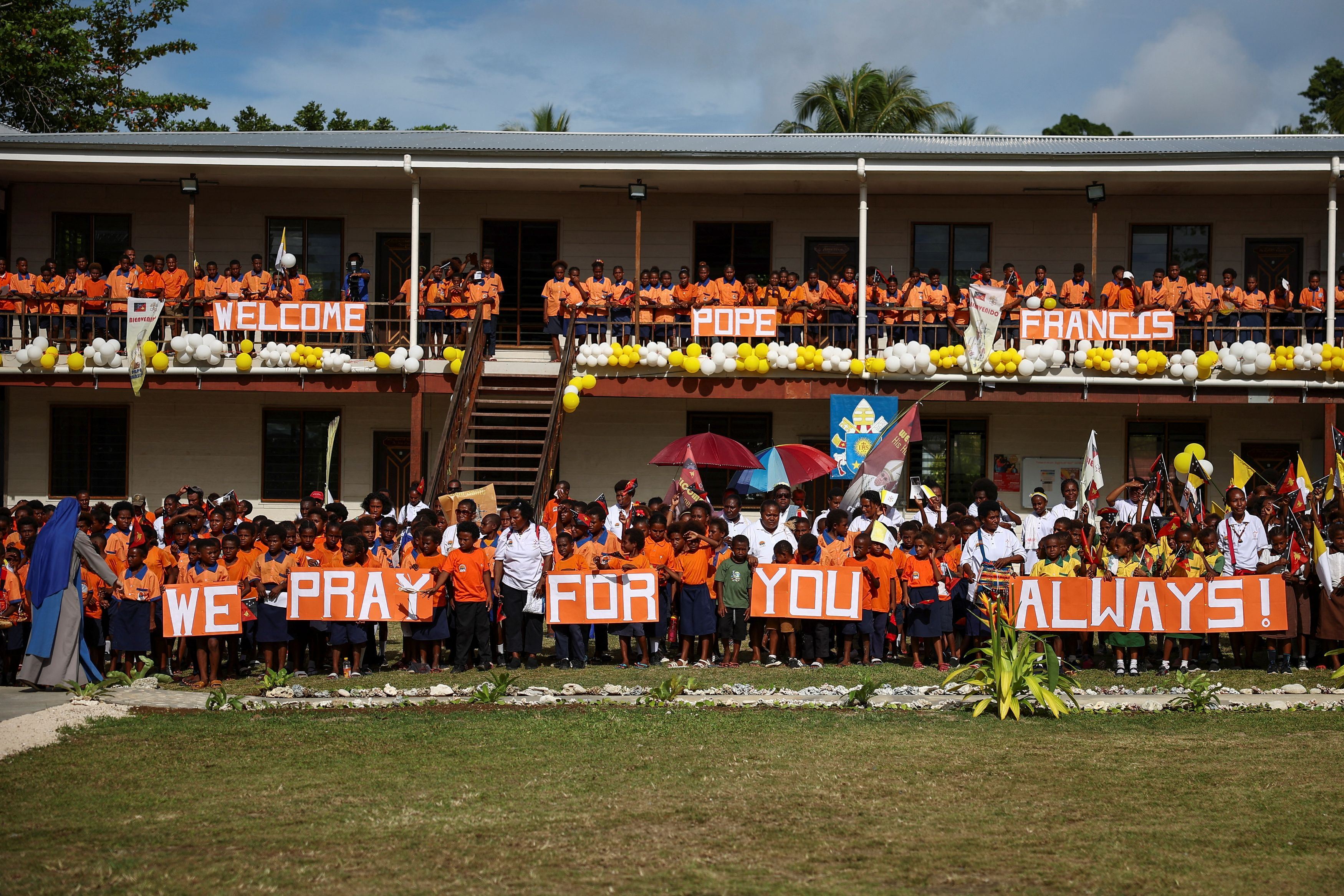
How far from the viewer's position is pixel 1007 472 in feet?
70.0

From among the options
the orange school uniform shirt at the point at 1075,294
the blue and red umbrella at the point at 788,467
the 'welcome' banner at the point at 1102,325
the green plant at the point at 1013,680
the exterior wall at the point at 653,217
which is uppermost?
the exterior wall at the point at 653,217

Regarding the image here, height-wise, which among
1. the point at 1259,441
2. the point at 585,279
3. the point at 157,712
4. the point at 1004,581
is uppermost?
the point at 585,279

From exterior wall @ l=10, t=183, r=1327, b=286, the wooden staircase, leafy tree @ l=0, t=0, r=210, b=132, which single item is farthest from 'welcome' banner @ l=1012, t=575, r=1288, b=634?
leafy tree @ l=0, t=0, r=210, b=132

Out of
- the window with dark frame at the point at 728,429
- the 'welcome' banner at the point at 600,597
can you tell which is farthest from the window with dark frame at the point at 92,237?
the 'welcome' banner at the point at 600,597

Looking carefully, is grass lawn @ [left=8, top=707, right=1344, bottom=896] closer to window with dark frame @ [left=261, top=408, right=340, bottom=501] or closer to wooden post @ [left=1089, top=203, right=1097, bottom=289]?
wooden post @ [left=1089, top=203, right=1097, bottom=289]

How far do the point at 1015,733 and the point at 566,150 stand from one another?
40.5ft

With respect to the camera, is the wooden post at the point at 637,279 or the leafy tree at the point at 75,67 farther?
the leafy tree at the point at 75,67

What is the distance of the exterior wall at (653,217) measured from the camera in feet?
70.8

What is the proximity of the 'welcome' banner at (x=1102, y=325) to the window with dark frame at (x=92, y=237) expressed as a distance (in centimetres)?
1519

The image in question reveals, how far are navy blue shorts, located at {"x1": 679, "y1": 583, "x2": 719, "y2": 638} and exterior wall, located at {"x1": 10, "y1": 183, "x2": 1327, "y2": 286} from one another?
10.2 meters

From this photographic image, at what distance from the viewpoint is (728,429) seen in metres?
21.8

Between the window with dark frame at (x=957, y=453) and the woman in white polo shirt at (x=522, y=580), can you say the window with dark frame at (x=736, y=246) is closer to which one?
the window with dark frame at (x=957, y=453)

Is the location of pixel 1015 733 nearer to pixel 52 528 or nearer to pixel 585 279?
pixel 52 528

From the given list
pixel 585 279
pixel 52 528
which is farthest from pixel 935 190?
pixel 52 528
